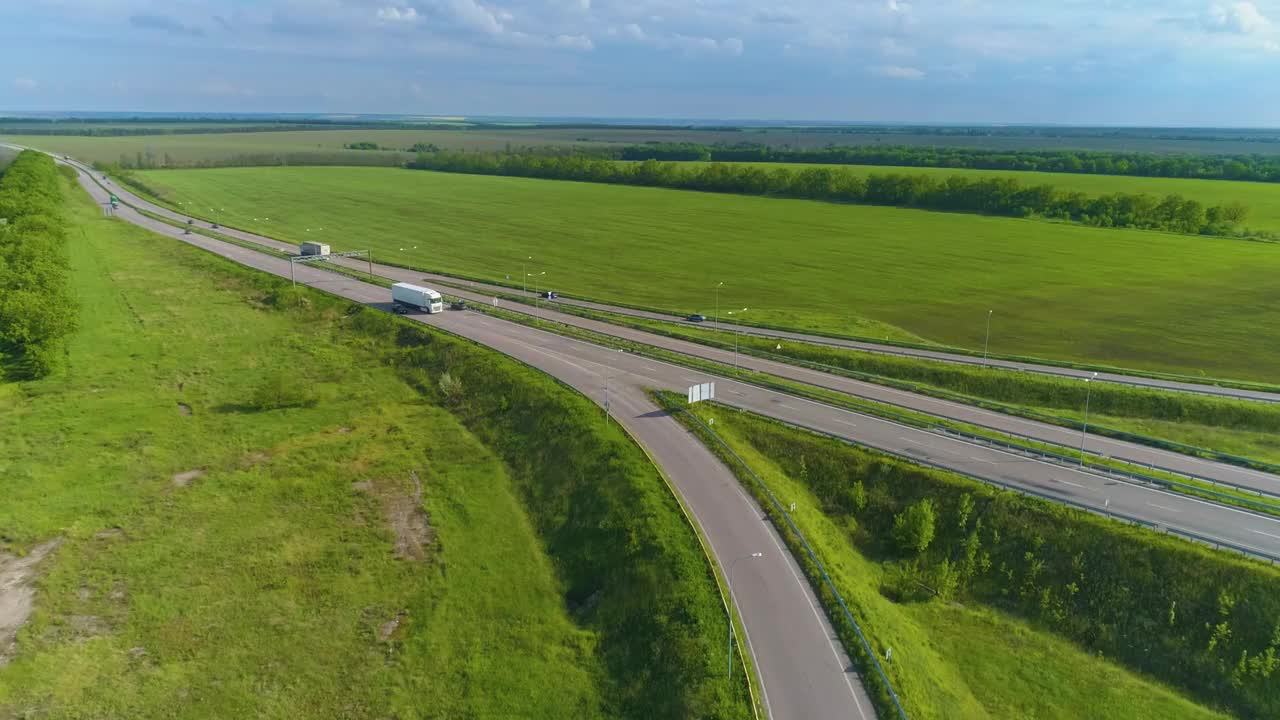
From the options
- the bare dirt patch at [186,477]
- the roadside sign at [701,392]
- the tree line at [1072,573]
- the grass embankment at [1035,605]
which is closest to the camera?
the grass embankment at [1035,605]

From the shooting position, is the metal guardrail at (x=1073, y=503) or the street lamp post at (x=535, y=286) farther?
the street lamp post at (x=535, y=286)

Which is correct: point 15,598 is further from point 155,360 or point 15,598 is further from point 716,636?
point 155,360

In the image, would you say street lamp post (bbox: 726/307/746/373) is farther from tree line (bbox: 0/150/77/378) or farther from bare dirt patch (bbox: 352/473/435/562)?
tree line (bbox: 0/150/77/378)

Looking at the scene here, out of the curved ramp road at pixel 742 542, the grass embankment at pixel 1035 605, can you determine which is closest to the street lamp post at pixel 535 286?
the curved ramp road at pixel 742 542

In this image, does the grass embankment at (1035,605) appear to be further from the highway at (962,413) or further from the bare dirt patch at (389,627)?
the bare dirt patch at (389,627)

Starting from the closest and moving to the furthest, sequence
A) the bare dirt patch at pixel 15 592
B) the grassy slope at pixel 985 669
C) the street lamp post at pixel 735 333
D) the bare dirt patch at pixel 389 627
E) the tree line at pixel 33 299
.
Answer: the grassy slope at pixel 985 669
the bare dirt patch at pixel 15 592
the bare dirt patch at pixel 389 627
the tree line at pixel 33 299
the street lamp post at pixel 735 333

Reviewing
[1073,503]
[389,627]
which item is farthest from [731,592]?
[1073,503]
